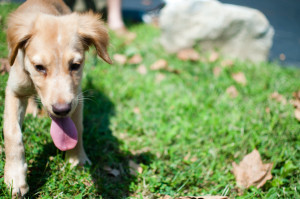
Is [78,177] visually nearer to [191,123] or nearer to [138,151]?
[138,151]

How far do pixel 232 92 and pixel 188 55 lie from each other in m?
1.26

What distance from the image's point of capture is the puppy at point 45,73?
208 centimetres

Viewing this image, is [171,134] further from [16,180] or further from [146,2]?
[146,2]

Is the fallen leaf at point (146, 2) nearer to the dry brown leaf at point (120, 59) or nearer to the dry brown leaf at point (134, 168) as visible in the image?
the dry brown leaf at point (120, 59)

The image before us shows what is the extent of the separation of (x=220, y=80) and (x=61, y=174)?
2.87 m

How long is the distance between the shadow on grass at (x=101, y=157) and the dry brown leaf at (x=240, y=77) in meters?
2.01

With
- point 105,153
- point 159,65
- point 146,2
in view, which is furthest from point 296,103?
point 146,2

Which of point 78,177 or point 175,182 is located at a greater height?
point 78,177

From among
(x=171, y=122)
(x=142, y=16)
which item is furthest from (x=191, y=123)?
(x=142, y=16)

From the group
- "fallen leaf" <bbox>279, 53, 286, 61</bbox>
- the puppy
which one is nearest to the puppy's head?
the puppy

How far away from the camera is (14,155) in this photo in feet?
7.18

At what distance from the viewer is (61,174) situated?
2422 mm

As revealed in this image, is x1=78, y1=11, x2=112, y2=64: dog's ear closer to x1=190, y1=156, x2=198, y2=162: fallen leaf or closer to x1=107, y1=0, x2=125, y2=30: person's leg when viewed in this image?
x1=190, y1=156, x2=198, y2=162: fallen leaf

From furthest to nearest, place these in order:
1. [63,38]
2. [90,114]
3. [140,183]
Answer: [90,114], [140,183], [63,38]
